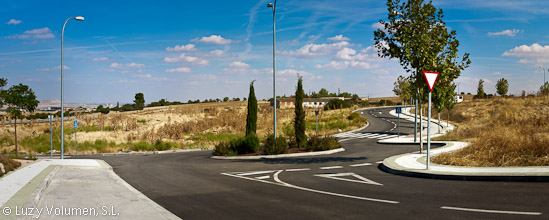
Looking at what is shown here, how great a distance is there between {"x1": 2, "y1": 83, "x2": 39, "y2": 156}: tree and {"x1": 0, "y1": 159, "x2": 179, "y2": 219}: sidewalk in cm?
1566

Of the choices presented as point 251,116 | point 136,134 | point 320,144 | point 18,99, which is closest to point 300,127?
point 320,144

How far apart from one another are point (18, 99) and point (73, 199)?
21.4 meters

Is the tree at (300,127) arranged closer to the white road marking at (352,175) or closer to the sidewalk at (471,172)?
the sidewalk at (471,172)

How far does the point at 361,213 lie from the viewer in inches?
270

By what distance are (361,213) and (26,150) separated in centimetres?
3402

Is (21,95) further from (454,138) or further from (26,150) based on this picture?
(454,138)

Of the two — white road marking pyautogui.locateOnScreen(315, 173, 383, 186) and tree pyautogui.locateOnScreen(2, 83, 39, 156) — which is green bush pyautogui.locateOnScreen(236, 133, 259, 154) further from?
tree pyautogui.locateOnScreen(2, 83, 39, 156)

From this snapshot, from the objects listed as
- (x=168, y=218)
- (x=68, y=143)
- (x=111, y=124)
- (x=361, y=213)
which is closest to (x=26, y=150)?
(x=68, y=143)

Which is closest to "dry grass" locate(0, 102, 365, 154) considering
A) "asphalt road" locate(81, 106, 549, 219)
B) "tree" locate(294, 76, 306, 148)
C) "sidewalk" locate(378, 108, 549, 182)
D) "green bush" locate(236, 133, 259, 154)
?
"green bush" locate(236, 133, 259, 154)

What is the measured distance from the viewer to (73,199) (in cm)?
870

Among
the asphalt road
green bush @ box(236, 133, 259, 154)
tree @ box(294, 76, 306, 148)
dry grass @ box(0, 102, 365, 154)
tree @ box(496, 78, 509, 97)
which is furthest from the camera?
tree @ box(496, 78, 509, 97)

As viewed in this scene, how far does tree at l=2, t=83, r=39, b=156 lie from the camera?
25016mm

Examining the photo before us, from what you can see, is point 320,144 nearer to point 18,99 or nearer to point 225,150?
point 225,150

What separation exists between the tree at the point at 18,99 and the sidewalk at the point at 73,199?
1566cm
